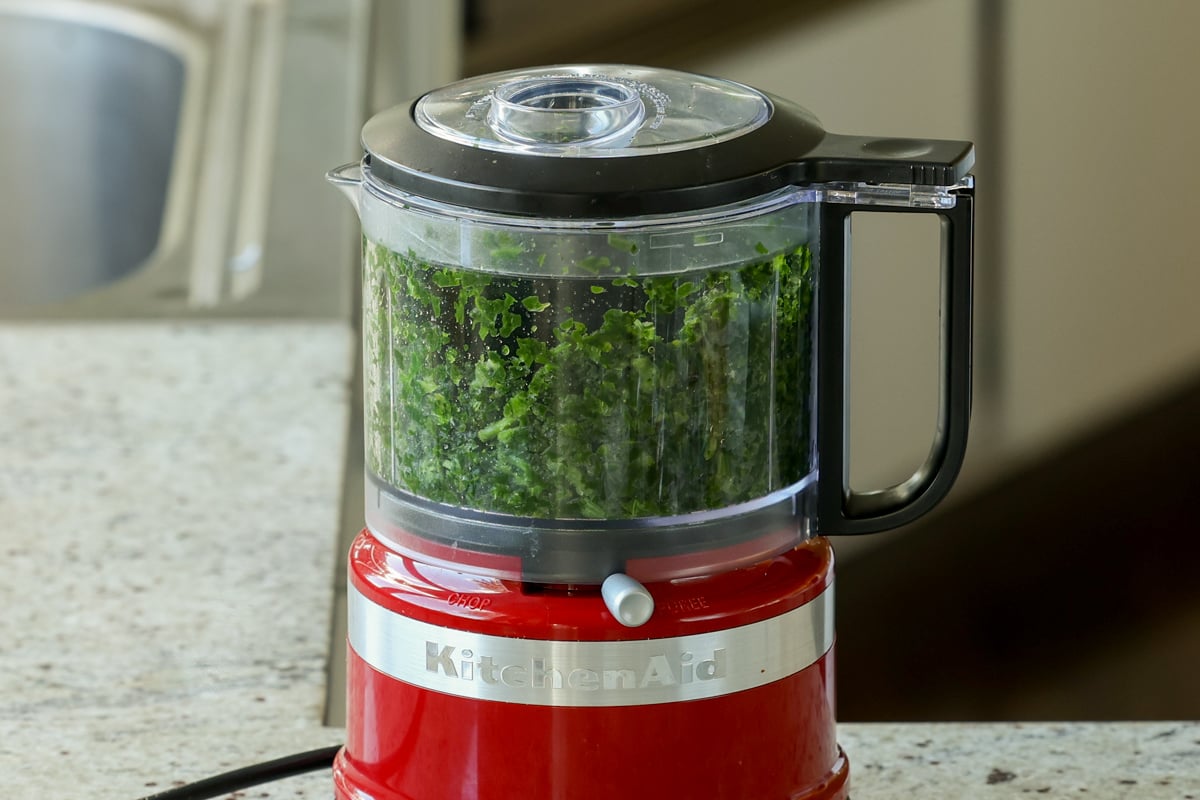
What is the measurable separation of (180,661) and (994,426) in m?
2.74

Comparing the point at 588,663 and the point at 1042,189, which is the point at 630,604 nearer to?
the point at 588,663

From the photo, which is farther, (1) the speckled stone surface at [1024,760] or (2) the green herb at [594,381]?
(1) the speckled stone surface at [1024,760]

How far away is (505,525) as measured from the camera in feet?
1.94

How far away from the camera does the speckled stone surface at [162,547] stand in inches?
31.7

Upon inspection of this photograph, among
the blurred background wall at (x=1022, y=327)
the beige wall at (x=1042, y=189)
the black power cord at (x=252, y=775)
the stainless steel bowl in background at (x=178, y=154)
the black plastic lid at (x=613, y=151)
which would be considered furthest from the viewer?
the beige wall at (x=1042, y=189)

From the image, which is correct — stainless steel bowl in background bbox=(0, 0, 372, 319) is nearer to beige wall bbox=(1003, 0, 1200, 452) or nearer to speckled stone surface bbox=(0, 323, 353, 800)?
speckled stone surface bbox=(0, 323, 353, 800)

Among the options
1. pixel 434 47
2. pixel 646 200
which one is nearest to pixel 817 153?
pixel 646 200

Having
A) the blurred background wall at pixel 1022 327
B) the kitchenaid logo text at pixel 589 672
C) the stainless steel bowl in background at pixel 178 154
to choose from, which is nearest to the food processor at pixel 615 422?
the kitchenaid logo text at pixel 589 672

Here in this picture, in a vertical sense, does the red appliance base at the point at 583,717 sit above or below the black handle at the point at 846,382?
below

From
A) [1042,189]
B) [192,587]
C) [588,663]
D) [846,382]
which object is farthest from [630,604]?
[1042,189]

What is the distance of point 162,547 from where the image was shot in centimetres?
100

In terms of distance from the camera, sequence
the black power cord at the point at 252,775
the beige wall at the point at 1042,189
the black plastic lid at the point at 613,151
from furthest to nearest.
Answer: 1. the beige wall at the point at 1042,189
2. the black power cord at the point at 252,775
3. the black plastic lid at the point at 613,151

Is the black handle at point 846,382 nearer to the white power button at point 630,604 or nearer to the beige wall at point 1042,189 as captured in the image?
the white power button at point 630,604

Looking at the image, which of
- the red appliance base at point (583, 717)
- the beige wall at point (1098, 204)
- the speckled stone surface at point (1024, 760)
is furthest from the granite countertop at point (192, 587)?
the beige wall at point (1098, 204)
